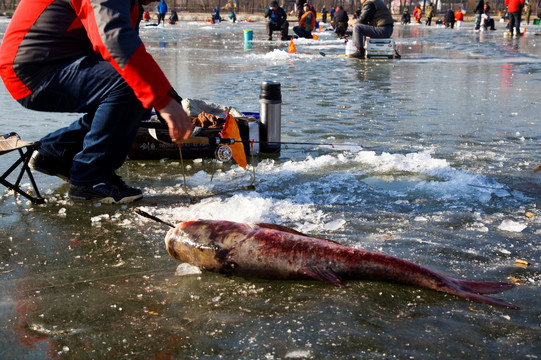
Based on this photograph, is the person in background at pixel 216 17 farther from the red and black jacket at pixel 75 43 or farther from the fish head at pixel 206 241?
the fish head at pixel 206 241

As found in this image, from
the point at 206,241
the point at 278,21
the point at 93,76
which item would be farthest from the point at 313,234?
the point at 278,21

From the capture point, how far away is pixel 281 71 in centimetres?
1345

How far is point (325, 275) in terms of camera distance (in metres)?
2.69

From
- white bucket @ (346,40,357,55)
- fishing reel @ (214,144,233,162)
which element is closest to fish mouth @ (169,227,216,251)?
fishing reel @ (214,144,233,162)

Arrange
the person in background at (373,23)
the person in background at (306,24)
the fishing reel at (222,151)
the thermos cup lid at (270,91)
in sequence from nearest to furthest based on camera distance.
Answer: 1. the fishing reel at (222,151)
2. the thermos cup lid at (270,91)
3. the person in background at (373,23)
4. the person in background at (306,24)

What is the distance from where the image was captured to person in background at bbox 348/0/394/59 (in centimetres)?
1625

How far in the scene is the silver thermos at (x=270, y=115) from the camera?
5.58m

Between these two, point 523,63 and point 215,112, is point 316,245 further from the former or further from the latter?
Answer: point 523,63

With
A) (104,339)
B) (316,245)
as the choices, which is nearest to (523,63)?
(316,245)

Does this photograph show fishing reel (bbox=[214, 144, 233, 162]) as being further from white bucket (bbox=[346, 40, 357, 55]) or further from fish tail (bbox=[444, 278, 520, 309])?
white bucket (bbox=[346, 40, 357, 55])

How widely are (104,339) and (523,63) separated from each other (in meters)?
15.2

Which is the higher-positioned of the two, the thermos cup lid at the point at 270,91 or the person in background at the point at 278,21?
the person in background at the point at 278,21

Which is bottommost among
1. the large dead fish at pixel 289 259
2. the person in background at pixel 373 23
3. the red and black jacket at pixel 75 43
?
the large dead fish at pixel 289 259

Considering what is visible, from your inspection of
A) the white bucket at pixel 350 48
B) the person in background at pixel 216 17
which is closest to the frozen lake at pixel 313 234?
the white bucket at pixel 350 48
